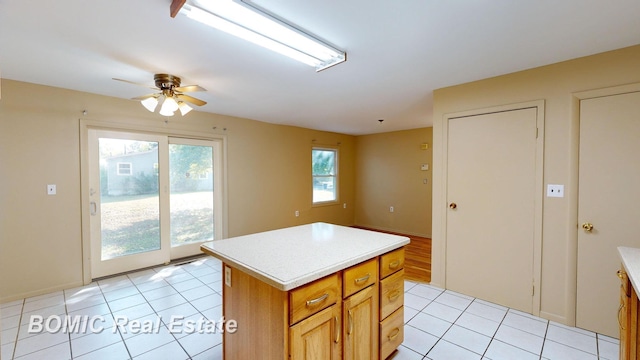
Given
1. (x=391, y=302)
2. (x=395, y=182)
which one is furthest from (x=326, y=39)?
(x=395, y=182)

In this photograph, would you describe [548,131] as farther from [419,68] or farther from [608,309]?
[608,309]

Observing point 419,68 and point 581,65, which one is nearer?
point 581,65

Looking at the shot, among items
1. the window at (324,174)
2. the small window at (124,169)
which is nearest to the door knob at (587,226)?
the window at (324,174)

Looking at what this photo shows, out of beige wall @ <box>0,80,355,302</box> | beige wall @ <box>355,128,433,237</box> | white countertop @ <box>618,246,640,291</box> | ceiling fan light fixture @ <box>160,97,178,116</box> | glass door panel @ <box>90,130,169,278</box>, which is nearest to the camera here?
white countertop @ <box>618,246,640,291</box>

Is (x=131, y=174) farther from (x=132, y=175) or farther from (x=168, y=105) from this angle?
(x=168, y=105)

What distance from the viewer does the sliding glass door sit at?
3291 mm

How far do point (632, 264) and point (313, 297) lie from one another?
1665 millimetres

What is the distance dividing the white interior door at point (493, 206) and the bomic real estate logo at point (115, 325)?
252 cm

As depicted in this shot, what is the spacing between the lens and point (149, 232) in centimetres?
365

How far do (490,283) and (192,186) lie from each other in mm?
4044

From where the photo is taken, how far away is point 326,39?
191 cm

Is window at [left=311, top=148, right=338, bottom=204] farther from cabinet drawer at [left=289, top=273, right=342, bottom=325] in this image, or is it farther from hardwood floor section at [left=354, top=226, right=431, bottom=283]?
cabinet drawer at [left=289, top=273, right=342, bottom=325]

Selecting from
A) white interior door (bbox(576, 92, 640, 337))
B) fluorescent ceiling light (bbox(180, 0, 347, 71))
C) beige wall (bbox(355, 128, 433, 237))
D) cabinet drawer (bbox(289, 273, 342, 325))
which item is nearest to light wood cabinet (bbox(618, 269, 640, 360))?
white interior door (bbox(576, 92, 640, 337))

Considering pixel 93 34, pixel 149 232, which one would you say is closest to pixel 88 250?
pixel 149 232
